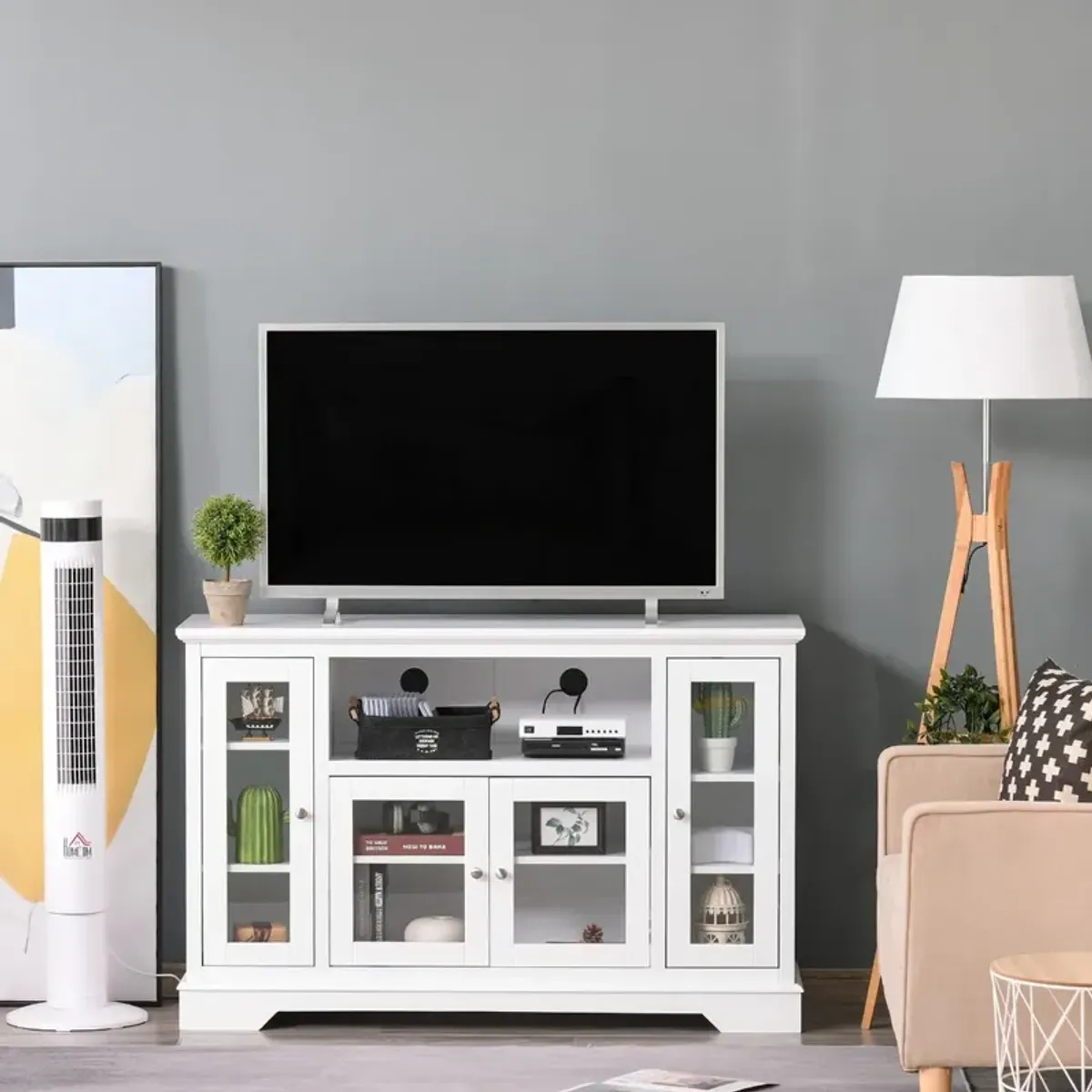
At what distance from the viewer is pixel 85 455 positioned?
417 cm

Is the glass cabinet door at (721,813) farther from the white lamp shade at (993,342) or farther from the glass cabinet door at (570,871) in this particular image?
the white lamp shade at (993,342)

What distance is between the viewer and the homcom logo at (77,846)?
12.9ft

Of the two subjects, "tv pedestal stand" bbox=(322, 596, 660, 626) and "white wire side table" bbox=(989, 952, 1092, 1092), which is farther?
"tv pedestal stand" bbox=(322, 596, 660, 626)

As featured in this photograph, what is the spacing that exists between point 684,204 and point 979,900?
1.93 metres

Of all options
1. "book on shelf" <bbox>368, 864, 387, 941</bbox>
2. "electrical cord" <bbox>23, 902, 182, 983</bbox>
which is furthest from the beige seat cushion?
"electrical cord" <bbox>23, 902, 182, 983</bbox>

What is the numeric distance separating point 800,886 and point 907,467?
109 centimetres

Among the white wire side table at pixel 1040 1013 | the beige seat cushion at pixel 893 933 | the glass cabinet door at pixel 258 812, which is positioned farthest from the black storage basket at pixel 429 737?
the white wire side table at pixel 1040 1013

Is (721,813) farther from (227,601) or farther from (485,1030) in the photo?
(227,601)

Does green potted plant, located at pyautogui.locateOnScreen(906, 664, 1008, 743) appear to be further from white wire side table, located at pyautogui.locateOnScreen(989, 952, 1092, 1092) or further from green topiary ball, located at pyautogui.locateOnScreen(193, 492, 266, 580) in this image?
green topiary ball, located at pyautogui.locateOnScreen(193, 492, 266, 580)

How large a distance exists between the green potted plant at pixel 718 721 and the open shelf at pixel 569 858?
29 cm

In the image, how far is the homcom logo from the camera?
3920 mm

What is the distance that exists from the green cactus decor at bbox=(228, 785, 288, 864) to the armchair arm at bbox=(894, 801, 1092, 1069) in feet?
5.02

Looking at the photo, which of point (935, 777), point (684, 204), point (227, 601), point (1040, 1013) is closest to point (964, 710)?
point (935, 777)

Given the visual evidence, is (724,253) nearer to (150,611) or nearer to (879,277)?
(879,277)
